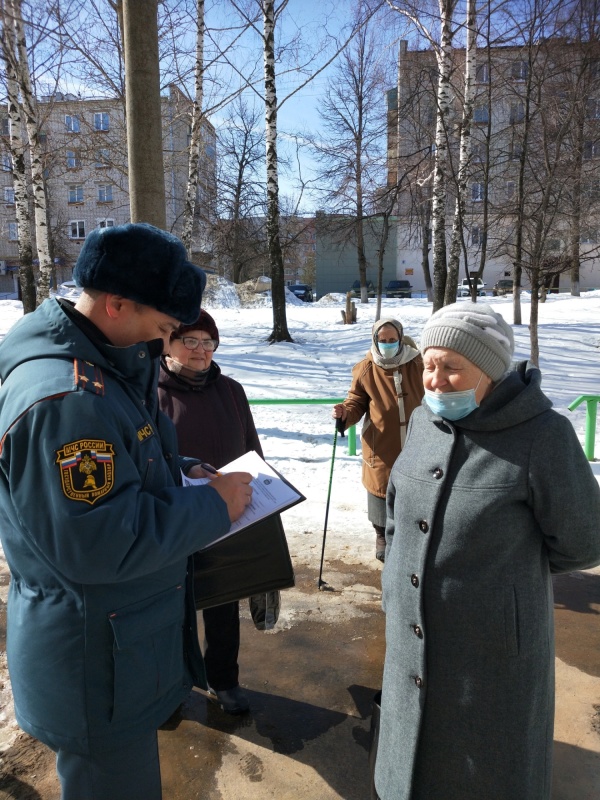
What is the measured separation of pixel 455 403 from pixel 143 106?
10.3 ft

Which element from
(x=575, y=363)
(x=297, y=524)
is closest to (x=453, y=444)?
(x=297, y=524)

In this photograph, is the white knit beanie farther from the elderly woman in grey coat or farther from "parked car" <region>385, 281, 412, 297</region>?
"parked car" <region>385, 281, 412, 297</region>

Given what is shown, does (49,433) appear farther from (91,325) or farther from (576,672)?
(576,672)

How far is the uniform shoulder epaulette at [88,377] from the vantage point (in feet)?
4.34

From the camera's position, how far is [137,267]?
143 centimetres

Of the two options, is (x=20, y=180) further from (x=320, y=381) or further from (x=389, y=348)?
(x=389, y=348)

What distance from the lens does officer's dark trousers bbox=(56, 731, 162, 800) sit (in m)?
1.48

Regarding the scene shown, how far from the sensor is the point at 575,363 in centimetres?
1160

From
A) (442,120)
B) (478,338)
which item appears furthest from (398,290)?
(478,338)

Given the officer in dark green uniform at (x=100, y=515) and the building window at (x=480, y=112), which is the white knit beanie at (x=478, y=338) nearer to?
the officer in dark green uniform at (x=100, y=515)

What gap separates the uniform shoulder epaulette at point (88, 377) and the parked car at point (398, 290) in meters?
35.0

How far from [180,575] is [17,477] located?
556 mm

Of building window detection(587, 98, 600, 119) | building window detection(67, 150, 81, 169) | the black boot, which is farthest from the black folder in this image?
building window detection(67, 150, 81, 169)

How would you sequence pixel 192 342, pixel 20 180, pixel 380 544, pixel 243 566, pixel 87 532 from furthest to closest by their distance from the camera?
pixel 20 180
pixel 380 544
pixel 192 342
pixel 243 566
pixel 87 532
